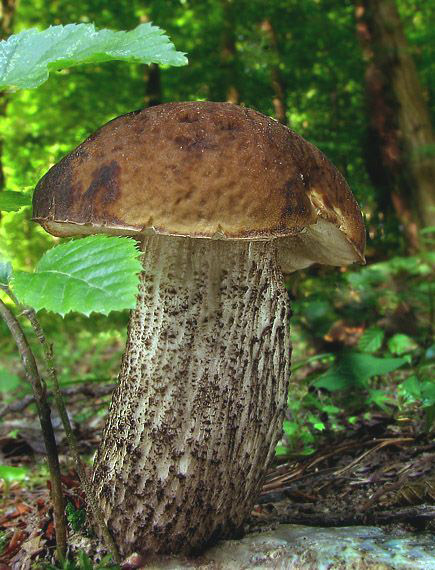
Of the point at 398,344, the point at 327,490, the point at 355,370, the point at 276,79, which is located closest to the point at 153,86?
the point at 276,79

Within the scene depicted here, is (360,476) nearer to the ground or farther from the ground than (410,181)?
nearer to the ground

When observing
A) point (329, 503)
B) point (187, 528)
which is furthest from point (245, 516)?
point (329, 503)

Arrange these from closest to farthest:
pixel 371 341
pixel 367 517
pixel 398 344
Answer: pixel 367 517, pixel 371 341, pixel 398 344

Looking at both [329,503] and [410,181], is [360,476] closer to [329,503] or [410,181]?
[329,503]

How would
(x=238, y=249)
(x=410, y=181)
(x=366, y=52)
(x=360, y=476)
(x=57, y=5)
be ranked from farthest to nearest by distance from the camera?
(x=57, y=5) < (x=366, y=52) < (x=410, y=181) < (x=360, y=476) < (x=238, y=249)

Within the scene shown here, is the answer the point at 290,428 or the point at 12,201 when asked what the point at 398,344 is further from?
the point at 12,201

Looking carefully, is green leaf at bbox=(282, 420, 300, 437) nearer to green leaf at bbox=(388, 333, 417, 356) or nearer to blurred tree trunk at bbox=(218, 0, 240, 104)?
green leaf at bbox=(388, 333, 417, 356)

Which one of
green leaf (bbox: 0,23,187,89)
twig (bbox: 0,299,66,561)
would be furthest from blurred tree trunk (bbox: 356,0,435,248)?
twig (bbox: 0,299,66,561)
